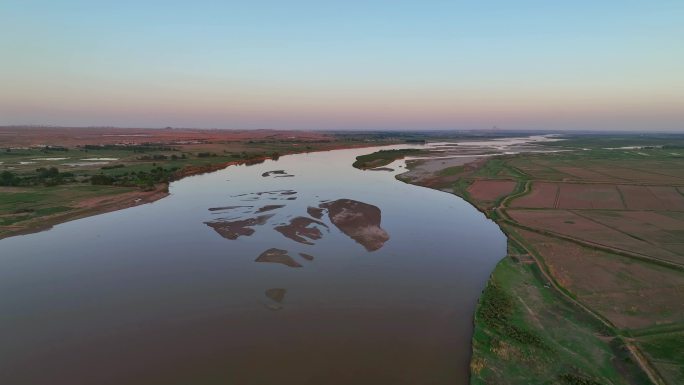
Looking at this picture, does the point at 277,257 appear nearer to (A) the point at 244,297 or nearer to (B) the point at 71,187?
(A) the point at 244,297

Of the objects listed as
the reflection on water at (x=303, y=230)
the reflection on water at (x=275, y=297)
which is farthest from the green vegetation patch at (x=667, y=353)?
the reflection on water at (x=303, y=230)

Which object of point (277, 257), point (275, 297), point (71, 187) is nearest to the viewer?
point (275, 297)

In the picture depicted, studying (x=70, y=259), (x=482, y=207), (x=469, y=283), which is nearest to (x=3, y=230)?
(x=70, y=259)

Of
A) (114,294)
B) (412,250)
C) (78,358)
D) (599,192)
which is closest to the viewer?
(78,358)

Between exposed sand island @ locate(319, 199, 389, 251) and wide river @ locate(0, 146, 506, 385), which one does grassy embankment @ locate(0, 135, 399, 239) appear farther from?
exposed sand island @ locate(319, 199, 389, 251)

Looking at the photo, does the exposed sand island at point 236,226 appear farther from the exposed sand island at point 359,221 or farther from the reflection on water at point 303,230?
the exposed sand island at point 359,221

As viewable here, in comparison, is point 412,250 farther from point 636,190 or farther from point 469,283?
point 636,190

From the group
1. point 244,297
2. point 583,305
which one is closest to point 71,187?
point 244,297

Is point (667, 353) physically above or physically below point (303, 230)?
below
